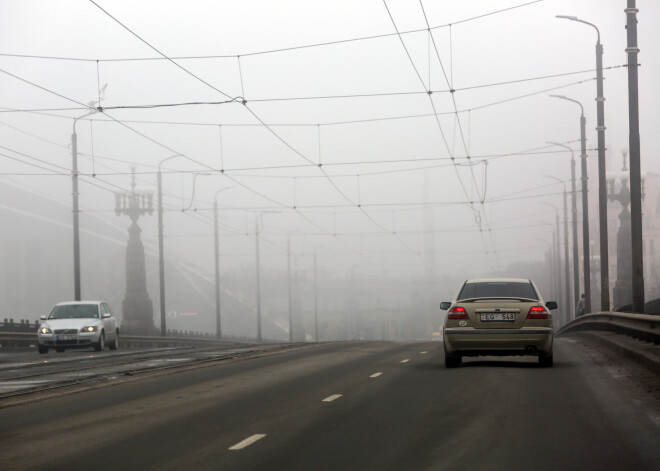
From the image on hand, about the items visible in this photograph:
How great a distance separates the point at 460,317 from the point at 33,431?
9586 mm

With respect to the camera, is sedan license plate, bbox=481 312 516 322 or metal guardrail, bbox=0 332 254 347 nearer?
sedan license plate, bbox=481 312 516 322

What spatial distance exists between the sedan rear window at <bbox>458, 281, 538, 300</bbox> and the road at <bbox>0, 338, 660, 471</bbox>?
162 centimetres

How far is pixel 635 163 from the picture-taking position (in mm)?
27203

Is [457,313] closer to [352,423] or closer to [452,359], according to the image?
[452,359]

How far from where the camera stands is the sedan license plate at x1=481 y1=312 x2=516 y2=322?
61.4 ft

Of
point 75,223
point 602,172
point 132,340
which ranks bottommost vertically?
point 132,340

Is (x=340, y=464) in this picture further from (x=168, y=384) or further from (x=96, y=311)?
(x=96, y=311)

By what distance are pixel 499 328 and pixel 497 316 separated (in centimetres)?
21

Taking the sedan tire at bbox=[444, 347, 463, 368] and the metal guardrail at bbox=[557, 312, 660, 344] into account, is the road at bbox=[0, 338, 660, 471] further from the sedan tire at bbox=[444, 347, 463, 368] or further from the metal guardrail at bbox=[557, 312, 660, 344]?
the metal guardrail at bbox=[557, 312, 660, 344]

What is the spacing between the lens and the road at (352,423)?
28.9ft

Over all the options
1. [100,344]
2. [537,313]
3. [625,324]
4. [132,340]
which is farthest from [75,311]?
[132,340]

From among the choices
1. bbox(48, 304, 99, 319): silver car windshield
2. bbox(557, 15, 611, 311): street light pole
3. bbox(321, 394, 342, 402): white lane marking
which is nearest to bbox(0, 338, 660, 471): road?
bbox(321, 394, 342, 402): white lane marking

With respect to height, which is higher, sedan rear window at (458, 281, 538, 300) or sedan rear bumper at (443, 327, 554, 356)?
sedan rear window at (458, 281, 538, 300)

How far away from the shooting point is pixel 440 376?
17281 mm
